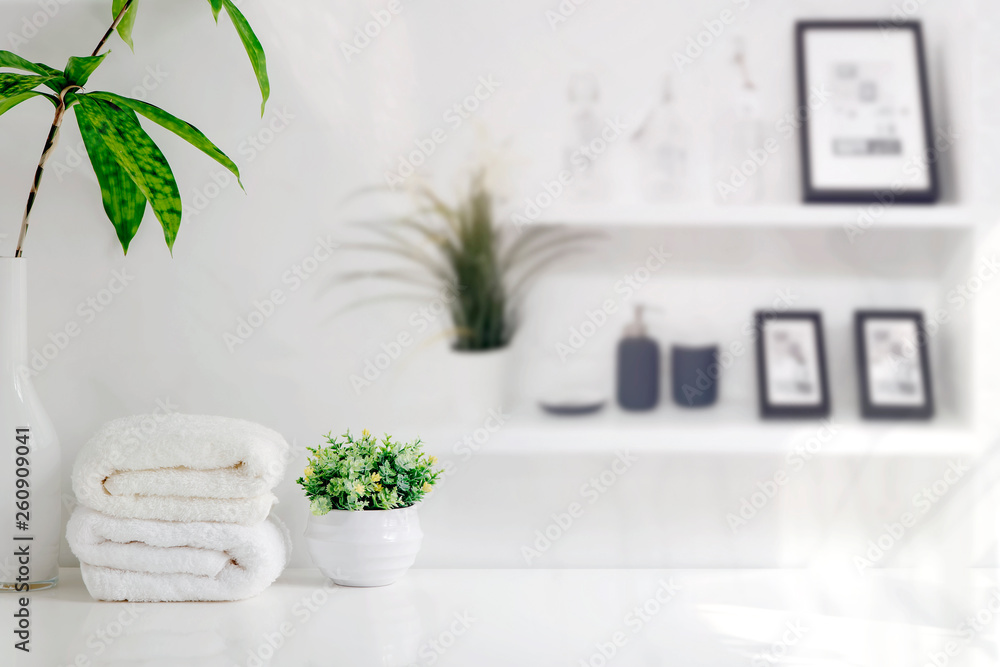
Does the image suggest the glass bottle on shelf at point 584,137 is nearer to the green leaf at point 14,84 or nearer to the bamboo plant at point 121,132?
the bamboo plant at point 121,132

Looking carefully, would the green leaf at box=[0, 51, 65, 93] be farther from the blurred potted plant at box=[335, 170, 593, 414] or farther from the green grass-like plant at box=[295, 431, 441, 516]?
the green grass-like plant at box=[295, 431, 441, 516]

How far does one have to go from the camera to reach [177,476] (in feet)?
3.21

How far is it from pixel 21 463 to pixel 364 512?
1.55 ft

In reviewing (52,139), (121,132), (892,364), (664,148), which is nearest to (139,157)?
(121,132)

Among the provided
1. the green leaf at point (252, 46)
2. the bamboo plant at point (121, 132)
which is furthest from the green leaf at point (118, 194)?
the green leaf at point (252, 46)

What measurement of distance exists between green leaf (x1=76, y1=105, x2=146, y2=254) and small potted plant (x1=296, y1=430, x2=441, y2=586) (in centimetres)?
42

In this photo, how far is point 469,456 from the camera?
1.17 metres

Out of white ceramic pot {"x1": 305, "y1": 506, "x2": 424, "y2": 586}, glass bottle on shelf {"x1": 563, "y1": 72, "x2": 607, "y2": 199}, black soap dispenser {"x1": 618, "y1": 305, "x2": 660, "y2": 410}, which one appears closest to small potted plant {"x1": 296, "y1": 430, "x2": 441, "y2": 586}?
white ceramic pot {"x1": 305, "y1": 506, "x2": 424, "y2": 586}

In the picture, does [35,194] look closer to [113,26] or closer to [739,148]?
[113,26]

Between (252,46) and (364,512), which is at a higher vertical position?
(252,46)

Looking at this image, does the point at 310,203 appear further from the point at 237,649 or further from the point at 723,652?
the point at 723,652

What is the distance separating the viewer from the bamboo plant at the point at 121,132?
3.14 ft

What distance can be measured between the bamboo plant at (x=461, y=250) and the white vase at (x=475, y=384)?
1.0 inches

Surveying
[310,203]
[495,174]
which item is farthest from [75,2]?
[495,174]
